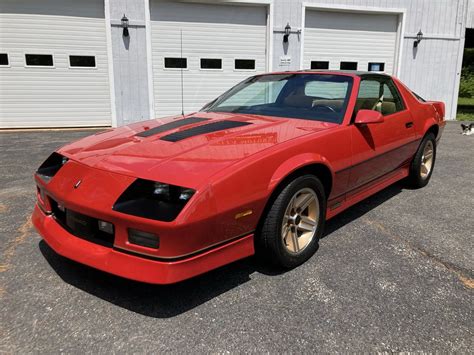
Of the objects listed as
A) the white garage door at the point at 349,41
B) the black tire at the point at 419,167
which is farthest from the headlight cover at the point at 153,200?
the white garage door at the point at 349,41

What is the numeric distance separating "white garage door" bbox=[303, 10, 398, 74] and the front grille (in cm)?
957

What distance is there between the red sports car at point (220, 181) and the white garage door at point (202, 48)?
6.68 metres

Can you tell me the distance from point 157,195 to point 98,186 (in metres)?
0.38

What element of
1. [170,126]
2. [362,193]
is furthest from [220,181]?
[362,193]

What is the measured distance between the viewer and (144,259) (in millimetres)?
Result: 2119

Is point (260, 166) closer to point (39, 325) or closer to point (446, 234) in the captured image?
point (39, 325)

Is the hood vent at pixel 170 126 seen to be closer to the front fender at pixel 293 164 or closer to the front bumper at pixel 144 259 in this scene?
the front bumper at pixel 144 259

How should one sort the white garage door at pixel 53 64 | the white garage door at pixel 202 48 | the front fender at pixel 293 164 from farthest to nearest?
the white garage door at pixel 202 48 < the white garage door at pixel 53 64 < the front fender at pixel 293 164

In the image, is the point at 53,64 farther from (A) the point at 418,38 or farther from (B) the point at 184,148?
(A) the point at 418,38

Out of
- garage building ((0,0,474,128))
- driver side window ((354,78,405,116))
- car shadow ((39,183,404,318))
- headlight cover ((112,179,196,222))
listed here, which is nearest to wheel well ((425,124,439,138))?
driver side window ((354,78,405,116))

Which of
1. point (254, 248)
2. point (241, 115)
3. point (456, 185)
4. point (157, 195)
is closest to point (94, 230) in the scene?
point (157, 195)

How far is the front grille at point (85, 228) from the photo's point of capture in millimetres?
2264

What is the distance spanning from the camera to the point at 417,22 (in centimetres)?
1156

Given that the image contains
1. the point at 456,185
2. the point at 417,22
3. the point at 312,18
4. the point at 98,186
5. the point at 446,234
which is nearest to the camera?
the point at 98,186
